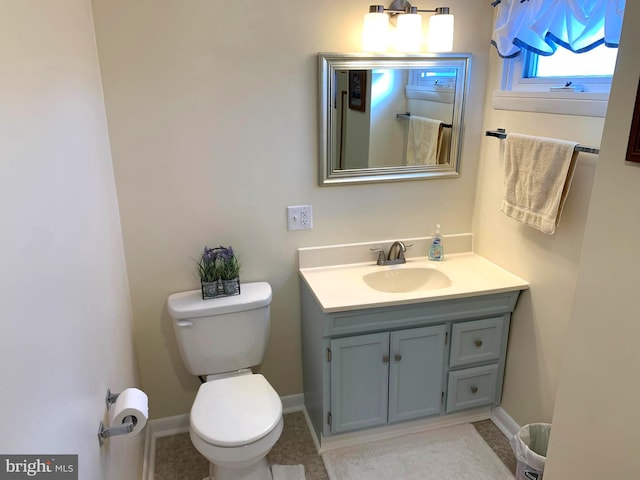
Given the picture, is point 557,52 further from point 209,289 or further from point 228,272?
point 209,289

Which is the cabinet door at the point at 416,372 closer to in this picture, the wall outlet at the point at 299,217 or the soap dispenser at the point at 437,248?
the soap dispenser at the point at 437,248

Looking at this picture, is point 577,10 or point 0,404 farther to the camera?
point 577,10

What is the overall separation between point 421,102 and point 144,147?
133 centimetres

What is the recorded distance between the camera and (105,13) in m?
1.86

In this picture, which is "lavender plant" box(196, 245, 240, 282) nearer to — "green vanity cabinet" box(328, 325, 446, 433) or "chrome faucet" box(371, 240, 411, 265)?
"green vanity cabinet" box(328, 325, 446, 433)

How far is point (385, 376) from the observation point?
220 cm

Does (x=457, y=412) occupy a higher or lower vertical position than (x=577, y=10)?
lower

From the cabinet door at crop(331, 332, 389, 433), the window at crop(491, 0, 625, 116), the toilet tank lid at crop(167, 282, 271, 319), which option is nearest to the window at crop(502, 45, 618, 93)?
the window at crop(491, 0, 625, 116)

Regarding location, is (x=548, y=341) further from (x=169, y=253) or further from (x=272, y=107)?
(x=169, y=253)

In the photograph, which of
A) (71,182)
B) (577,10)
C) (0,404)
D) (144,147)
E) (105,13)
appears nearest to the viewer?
(0,404)

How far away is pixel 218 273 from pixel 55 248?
1.08m

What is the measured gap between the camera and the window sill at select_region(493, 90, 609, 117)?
172 cm

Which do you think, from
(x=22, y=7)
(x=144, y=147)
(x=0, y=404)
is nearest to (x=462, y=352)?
(x=144, y=147)

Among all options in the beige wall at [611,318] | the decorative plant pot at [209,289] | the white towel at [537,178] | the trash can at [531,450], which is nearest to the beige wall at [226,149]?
the decorative plant pot at [209,289]
